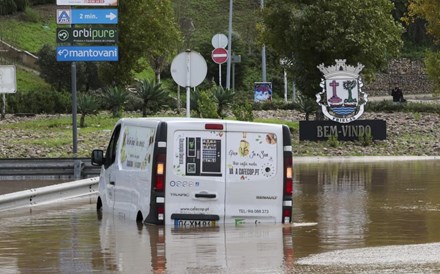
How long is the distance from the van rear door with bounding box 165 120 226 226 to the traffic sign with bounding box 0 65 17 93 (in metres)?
31.0

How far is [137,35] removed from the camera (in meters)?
54.7

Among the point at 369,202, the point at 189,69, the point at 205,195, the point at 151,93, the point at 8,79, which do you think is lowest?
the point at 369,202

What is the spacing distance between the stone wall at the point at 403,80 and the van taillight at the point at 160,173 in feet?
217

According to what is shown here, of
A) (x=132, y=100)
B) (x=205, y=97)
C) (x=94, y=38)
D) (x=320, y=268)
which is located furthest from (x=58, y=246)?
(x=132, y=100)

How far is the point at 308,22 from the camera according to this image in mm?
46500

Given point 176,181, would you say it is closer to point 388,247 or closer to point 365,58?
point 388,247

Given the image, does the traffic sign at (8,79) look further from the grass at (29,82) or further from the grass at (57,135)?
the grass at (29,82)

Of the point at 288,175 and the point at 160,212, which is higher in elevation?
the point at 288,175

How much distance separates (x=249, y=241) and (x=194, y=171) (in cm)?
169

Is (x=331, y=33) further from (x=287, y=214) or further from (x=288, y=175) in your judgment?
(x=288, y=175)

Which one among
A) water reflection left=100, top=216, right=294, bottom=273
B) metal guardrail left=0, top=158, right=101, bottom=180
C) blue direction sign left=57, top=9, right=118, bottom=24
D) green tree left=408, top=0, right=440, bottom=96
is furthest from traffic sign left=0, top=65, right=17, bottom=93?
water reflection left=100, top=216, right=294, bottom=273

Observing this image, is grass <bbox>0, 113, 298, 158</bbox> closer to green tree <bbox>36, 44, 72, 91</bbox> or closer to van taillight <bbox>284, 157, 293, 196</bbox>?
green tree <bbox>36, 44, 72, 91</bbox>

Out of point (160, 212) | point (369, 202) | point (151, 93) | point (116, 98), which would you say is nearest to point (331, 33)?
point (151, 93)

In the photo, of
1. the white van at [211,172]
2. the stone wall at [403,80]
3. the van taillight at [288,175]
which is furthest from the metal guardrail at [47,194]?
the stone wall at [403,80]
